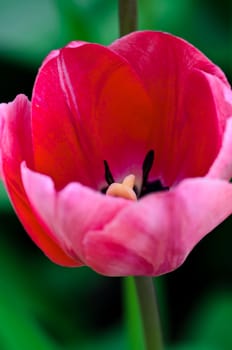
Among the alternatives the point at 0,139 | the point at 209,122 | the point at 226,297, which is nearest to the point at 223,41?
the point at 226,297

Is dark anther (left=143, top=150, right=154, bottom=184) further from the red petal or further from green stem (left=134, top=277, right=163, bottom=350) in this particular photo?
green stem (left=134, top=277, right=163, bottom=350)

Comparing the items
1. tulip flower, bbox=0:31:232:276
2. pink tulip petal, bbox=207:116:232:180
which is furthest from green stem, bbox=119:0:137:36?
pink tulip petal, bbox=207:116:232:180

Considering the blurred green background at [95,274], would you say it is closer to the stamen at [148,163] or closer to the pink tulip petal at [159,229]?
the stamen at [148,163]

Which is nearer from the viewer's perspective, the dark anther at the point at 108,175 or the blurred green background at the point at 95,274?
the dark anther at the point at 108,175

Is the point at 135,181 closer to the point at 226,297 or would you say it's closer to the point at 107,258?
the point at 107,258

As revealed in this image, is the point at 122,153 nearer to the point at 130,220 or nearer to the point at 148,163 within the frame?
the point at 148,163

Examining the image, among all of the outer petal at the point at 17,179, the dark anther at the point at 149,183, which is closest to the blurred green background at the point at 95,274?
the dark anther at the point at 149,183
